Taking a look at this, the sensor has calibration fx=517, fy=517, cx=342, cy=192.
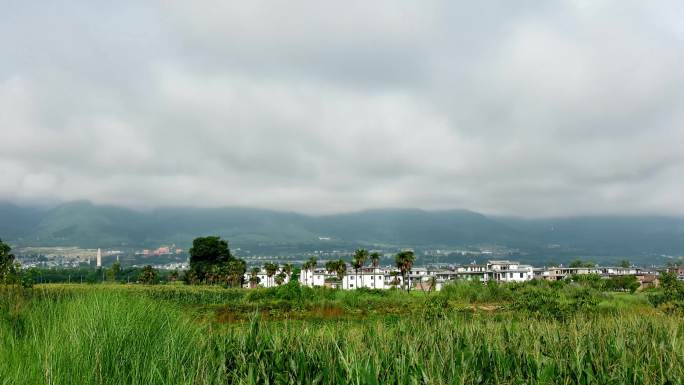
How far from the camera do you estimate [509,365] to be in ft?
20.5

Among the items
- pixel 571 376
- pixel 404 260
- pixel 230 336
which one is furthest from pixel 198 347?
pixel 404 260

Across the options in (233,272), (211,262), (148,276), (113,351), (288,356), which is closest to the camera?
(113,351)

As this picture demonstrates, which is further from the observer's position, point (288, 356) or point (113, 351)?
point (288, 356)

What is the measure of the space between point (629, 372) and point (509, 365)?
1.31 m

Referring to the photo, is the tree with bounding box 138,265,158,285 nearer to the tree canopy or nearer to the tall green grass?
the tree canopy

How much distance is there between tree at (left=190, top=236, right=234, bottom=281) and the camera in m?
86.8

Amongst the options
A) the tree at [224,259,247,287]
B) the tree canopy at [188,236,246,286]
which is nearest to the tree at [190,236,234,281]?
the tree canopy at [188,236,246,286]

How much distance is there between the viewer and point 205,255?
88.2m

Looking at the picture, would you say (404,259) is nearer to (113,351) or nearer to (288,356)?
(288,356)

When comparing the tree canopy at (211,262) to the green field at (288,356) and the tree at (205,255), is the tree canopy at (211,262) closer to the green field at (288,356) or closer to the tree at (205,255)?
the tree at (205,255)

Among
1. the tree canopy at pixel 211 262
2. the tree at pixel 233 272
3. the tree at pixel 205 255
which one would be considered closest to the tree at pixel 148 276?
the tree canopy at pixel 211 262

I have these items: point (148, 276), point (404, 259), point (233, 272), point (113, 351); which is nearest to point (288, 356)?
point (113, 351)

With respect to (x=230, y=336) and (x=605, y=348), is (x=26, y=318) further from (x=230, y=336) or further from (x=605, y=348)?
(x=605, y=348)

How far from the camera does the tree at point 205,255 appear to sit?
285 feet
